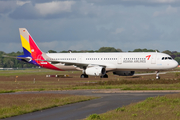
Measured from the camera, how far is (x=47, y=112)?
1897cm

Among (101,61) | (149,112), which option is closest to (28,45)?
(101,61)

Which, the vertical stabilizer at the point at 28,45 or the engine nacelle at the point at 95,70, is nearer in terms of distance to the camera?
the engine nacelle at the point at 95,70

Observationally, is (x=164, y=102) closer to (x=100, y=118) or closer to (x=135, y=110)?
(x=135, y=110)

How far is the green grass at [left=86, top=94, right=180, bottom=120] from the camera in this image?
621 inches

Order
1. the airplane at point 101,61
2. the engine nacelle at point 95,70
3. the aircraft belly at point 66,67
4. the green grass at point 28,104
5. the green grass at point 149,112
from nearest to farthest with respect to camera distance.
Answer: the green grass at point 149,112, the green grass at point 28,104, the airplane at point 101,61, the engine nacelle at point 95,70, the aircraft belly at point 66,67

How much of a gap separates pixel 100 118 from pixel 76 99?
9316mm

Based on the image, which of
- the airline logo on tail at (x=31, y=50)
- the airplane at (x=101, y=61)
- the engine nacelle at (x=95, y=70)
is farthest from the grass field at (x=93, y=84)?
the airline logo on tail at (x=31, y=50)

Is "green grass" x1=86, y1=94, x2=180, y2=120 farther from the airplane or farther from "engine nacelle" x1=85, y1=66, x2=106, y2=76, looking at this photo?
"engine nacelle" x1=85, y1=66, x2=106, y2=76

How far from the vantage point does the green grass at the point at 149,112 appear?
621 inches

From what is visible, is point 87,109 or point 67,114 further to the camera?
point 87,109

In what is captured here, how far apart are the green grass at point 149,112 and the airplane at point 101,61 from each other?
3022 centimetres

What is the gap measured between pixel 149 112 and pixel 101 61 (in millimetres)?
39171

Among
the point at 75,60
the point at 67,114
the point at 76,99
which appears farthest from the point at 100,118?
the point at 75,60

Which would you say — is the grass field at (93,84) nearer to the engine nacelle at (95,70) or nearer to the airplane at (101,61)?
the engine nacelle at (95,70)
